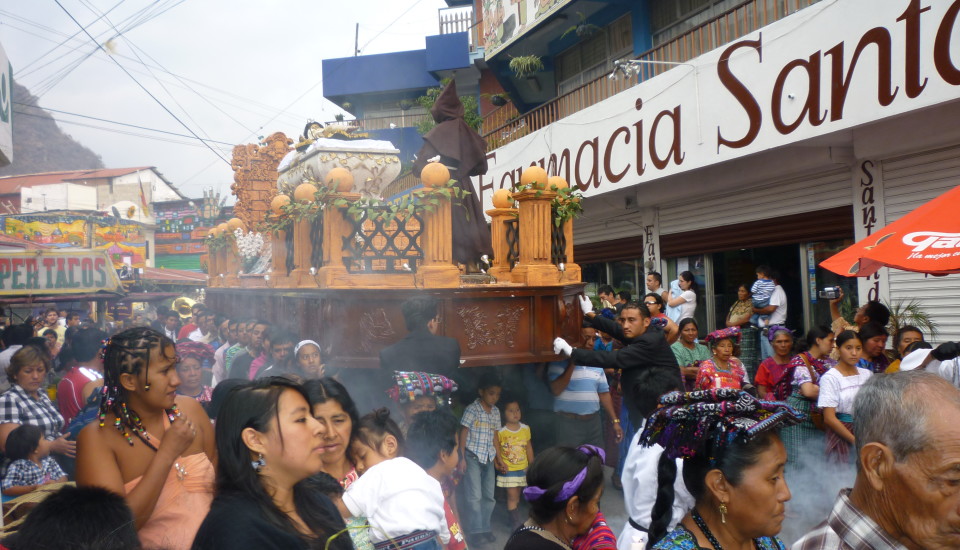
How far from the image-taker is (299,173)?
735cm

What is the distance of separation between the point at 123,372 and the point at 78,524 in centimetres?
111

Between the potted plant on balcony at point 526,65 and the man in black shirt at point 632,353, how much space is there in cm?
1239

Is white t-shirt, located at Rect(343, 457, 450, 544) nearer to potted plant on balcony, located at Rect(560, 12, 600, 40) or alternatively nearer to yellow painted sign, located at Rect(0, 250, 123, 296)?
yellow painted sign, located at Rect(0, 250, 123, 296)

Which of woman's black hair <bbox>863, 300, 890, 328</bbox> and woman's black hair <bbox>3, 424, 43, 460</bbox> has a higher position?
woman's black hair <bbox>863, 300, 890, 328</bbox>

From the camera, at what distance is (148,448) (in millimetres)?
2869

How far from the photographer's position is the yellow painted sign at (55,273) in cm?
1020

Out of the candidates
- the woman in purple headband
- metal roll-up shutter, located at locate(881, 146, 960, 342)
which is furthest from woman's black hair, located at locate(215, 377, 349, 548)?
metal roll-up shutter, located at locate(881, 146, 960, 342)

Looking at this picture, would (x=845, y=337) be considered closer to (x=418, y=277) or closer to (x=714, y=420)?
(x=418, y=277)

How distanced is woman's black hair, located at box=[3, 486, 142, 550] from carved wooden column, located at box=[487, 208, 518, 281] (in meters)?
4.86

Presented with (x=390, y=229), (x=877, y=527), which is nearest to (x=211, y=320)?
(x=390, y=229)

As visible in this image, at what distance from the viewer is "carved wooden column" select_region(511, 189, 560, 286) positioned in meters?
5.97

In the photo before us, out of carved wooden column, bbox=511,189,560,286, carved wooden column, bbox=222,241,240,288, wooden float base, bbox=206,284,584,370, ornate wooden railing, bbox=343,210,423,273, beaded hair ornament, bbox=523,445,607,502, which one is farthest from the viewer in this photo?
carved wooden column, bbox=222,241,240,288

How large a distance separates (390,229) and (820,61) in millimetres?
5498

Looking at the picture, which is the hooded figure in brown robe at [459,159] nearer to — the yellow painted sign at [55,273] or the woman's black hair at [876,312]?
the woman's black hair at [876,312]
